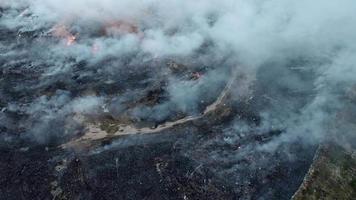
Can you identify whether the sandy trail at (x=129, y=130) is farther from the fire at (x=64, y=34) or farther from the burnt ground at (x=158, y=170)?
the fire at (x=64, y=34)

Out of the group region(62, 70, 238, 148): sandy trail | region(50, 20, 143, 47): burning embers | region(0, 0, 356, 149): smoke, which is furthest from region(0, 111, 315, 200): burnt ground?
region(50, 20, 143, 47): burning embers

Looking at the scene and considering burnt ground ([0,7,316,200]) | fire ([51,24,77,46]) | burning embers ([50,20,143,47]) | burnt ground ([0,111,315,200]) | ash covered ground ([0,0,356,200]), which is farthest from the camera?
burning embers ([50,20,143,47])

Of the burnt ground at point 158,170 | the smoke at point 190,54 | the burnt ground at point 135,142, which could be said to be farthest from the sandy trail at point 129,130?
the smoke at point 190,54

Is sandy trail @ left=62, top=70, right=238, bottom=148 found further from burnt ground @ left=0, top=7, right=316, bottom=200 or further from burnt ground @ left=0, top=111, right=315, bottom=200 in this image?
burnt ground @ left=0, top=111, right=315, bottom=200

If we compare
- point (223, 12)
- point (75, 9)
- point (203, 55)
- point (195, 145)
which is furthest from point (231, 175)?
point (75, 9)

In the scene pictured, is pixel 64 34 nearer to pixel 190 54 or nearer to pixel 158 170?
pixel 190 54

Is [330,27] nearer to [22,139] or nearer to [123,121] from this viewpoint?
[123,121]

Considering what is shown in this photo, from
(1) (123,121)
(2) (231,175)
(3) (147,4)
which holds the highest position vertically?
(3) (147,4)

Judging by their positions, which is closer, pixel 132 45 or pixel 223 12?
pixel 132 45
